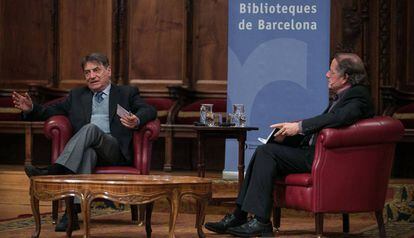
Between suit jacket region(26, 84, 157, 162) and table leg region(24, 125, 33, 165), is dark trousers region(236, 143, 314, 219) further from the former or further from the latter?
table leg region(24, 125, 33, 165)

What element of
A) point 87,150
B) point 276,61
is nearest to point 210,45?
point 276,61

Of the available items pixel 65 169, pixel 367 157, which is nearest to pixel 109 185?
pixel 65 169

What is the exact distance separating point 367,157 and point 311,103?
56.9 inches

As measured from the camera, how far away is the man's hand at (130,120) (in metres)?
5.65

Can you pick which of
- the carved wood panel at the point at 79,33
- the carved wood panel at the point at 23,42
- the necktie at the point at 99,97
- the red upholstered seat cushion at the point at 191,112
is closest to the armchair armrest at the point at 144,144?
the necktie at the point at 99,97

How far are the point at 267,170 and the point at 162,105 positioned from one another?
3.31 meters

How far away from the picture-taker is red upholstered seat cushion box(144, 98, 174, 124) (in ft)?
26.5

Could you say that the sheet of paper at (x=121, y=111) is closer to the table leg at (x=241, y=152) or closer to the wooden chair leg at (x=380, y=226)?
the table leg at (x=241, y=152)

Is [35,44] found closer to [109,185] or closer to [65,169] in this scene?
[65,169]

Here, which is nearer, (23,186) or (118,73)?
(23,186)

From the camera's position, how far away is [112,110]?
595 cm

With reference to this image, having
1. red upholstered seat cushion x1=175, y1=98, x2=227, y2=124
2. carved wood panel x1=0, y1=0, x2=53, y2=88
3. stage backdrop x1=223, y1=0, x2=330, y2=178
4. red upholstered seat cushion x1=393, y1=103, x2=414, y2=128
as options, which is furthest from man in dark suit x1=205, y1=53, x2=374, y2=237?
carved wood panel x1=0, y1=0, x2=53, y2=88

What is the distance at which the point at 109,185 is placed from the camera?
175 inches

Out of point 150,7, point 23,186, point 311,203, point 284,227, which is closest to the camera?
point 311,203
